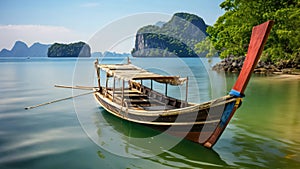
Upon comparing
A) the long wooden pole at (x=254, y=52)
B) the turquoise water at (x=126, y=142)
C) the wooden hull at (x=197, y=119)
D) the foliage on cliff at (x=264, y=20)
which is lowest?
the turquoise water at (x=126, y=142)

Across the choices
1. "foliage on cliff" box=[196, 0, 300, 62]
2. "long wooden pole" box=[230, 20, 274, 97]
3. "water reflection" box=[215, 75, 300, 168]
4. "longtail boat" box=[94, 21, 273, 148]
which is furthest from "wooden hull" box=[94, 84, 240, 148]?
"foliage on cliff" box=[196, 0, 300, 62]

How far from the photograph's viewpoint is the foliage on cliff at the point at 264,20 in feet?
63.2

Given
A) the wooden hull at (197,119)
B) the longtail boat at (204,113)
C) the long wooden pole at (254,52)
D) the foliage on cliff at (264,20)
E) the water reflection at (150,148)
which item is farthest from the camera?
the foliage on cliff at (264,20)

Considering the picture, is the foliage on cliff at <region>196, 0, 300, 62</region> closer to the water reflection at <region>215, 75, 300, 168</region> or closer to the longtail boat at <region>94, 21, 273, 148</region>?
the water reflection at <region>215, 75, 300, 168</region>

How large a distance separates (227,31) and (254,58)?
19.1m

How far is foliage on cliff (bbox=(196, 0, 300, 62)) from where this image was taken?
19250 millimetres

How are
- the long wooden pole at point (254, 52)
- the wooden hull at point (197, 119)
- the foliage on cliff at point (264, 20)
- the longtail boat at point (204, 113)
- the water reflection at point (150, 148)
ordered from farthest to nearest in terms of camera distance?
the foliage on cliff at point (264, 20)
the water reflection at point (150, 148)
the wooden hull at point (197, 119)
the longtail boat at point (204, 113)
the long wooden pole at point (254, 52)

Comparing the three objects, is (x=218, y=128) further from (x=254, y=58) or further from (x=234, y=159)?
(x=254, y=58)

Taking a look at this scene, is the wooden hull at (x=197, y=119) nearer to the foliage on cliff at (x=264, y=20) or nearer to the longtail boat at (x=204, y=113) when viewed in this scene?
the longtail boat at (x=204, y=113)

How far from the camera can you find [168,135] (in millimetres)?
8164

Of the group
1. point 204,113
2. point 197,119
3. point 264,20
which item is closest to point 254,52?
point 204,113

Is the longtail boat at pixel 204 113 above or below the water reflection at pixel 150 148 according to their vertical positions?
above

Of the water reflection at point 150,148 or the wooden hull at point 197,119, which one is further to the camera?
the water reflection at point 150,148

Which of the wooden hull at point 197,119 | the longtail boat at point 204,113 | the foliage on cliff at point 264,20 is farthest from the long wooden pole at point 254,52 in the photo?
the foliage on cliff at point 264,20
